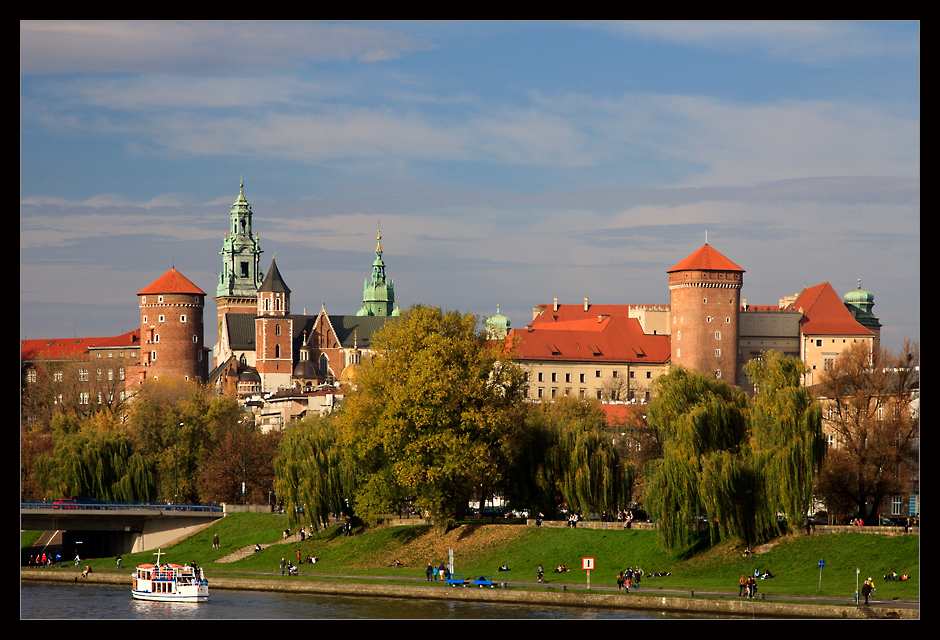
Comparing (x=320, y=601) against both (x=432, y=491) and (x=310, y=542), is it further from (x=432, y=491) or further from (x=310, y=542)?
(x=310, y=542)

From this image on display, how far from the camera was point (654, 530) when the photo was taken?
50438mm

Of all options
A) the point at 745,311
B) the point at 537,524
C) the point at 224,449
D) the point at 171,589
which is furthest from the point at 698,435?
the point at 745,311

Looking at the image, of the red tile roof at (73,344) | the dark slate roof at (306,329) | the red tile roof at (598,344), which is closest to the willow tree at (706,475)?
the red tile roof at (598,344)

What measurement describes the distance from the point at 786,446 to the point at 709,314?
9613 centimetres

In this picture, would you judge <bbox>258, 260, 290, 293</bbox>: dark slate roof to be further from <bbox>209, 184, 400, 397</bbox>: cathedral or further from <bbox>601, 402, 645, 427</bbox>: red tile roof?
<bbox>601, 402, 645, 427</bbox>: red tile roof

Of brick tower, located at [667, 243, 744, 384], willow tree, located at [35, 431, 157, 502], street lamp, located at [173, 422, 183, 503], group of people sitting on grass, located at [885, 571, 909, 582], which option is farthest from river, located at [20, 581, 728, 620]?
brick tower, located at [667, 243, 744, 384]

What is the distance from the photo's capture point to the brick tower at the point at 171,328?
162 metres

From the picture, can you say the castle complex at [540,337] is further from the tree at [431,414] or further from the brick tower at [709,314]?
the tree at [431,414]

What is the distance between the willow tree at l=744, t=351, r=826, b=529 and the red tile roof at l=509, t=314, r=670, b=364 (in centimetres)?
9875

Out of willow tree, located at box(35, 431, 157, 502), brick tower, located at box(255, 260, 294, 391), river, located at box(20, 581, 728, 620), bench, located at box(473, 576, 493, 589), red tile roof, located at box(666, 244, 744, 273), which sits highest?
red tile roof, located at box(666, 244, 744, 273)

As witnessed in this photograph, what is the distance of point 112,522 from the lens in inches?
2586

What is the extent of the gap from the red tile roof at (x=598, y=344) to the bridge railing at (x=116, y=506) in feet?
262

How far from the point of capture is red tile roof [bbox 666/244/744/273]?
141 metres

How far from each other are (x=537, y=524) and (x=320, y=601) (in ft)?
41.5
